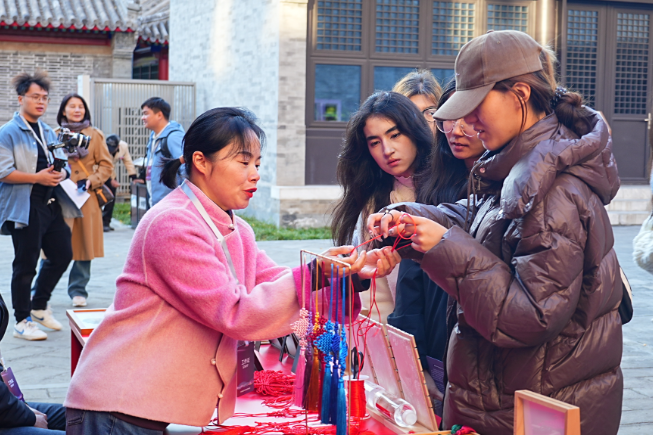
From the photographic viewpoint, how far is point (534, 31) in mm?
12539

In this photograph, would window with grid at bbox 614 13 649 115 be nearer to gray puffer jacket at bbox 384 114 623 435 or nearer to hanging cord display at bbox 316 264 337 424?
gray puffer jacket at bbox 384 114 623 435

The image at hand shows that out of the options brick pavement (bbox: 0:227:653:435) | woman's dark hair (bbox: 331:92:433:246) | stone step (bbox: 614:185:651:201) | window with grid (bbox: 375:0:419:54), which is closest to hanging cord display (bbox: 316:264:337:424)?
woman's dark hair (bbox: 331:92:433:246)

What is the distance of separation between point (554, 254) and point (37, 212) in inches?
184

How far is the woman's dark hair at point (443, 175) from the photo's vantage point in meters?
2.74

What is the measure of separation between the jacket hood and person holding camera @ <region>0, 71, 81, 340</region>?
14.5 feet

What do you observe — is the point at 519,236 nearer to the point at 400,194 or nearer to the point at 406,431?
the point at 406,431

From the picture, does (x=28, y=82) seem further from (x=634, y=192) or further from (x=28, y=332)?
(x=634, y=192)

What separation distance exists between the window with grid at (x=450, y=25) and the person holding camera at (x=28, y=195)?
801 cm

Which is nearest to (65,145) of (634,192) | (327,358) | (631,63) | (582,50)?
(327,358)

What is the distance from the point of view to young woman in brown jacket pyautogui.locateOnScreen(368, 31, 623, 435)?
167cm

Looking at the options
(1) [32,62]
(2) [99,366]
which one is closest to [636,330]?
(2) [99,366]

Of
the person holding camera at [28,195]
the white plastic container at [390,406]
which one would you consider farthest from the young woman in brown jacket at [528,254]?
the person holding camera at [28,195]

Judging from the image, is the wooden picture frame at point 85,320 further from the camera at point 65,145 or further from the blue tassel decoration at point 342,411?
the camera at point 65,145

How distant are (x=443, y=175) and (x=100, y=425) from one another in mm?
1529
